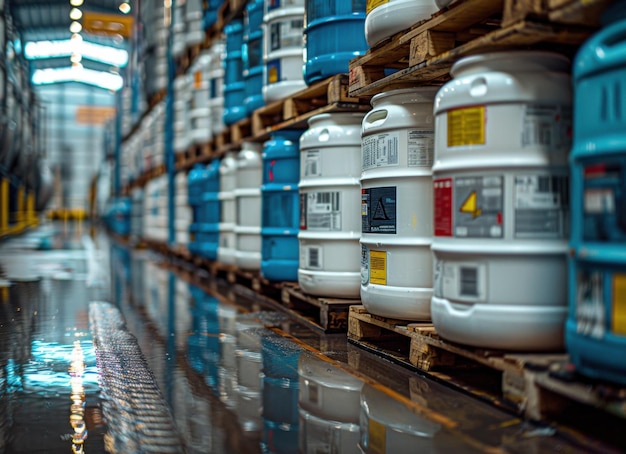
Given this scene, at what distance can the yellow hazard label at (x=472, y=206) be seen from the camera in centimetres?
292

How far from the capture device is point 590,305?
2.41 m

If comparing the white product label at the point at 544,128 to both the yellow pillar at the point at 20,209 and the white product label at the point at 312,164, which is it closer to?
the white product label at the point at 312,164

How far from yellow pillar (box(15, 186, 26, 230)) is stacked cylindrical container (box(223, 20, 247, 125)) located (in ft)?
44.9

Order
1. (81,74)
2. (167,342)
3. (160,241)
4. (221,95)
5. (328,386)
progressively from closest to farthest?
(328,386)
(167,342)
(221,95)
(160,241)
(81,74)

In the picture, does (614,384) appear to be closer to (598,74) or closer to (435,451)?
(435,451)

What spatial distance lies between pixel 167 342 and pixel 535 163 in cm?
261

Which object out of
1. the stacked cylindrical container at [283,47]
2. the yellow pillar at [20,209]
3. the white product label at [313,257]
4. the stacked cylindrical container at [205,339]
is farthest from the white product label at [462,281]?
the yellow pillar at [20,209]

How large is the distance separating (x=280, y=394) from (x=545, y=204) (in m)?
1.40

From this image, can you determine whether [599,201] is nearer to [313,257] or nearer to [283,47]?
[313,257]

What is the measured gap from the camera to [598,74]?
2381 millimetres

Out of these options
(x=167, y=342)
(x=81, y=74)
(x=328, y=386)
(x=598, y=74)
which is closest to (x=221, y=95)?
(x=167, y=342)

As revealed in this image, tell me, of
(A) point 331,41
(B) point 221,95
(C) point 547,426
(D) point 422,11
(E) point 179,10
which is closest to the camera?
→ (C) point 547,426

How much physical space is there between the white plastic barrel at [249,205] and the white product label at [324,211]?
1945mm

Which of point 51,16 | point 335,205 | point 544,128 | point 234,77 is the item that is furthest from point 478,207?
point 51,16
